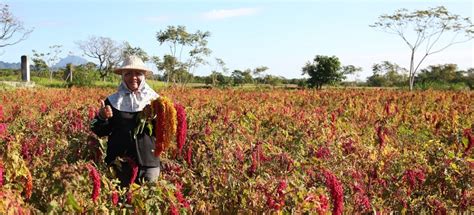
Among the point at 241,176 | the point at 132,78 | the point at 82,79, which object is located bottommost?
the point at 241,176

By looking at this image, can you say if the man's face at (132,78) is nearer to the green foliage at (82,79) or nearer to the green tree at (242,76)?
the green foliage at (82,79)

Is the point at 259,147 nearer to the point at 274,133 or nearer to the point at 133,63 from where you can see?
the point at 133,63

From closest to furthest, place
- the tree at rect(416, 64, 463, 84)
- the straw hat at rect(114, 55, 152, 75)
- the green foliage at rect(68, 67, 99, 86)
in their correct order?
the straw hat at rect(114, 55, 152, 75) → the green foliage at rect(68, 67, 99, 86) → the tree at rect(416, 64, 463, 84)

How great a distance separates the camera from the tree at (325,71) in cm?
3538

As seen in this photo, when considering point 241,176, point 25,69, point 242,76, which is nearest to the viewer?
point 241,176

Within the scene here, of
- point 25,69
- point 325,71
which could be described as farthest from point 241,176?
point 325,71

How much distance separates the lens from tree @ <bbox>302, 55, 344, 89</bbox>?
3538 centimetres

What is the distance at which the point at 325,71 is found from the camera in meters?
35.8

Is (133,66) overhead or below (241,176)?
overhead

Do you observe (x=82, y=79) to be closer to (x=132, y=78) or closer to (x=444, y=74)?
(x=132, y=78)

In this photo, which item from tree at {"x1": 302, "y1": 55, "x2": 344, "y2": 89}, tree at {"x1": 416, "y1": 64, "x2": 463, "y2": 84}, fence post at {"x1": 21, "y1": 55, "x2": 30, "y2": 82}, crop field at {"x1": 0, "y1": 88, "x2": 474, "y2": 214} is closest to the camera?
crop field at {"x1": 0, "y1": 88, "x2": 474, "y2": 214}

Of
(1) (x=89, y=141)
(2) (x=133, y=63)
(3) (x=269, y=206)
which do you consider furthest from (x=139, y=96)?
(3) (x=269, y=206)

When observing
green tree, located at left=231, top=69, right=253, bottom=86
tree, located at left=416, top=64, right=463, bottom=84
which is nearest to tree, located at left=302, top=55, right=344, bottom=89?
green tree, located at left=231, top=69, right=253, bottom=86

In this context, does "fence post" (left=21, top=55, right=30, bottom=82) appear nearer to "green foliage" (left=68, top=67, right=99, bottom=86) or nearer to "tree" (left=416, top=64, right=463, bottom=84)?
"green foliage" (left=68, top=67, right=99, bottom=86)
